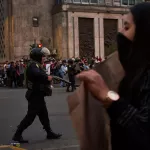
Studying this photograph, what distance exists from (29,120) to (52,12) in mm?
33724

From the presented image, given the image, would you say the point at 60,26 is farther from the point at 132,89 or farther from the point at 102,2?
the point at 132,89

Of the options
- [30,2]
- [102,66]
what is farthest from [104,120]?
[30,2]

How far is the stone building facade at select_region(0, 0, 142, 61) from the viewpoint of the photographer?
38.6 meters

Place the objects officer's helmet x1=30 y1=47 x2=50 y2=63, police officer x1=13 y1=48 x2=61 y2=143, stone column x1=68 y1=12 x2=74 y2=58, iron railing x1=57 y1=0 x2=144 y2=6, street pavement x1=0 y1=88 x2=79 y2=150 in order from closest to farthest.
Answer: street pavement x1=0 y1=88 x2=79 y2=150, police officer x1=13 y1=48 x2=61 y2=143, officer's helmet x1=30 y1=47 x2=50 y2=63, stone column x1=68 y1=12 x2=74 y2=58, iron railing x1=57 y1=0 x2=144 y2=6

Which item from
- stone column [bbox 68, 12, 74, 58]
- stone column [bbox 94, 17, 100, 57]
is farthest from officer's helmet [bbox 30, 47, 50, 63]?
stone column [bbox 94, 17, 100, 57]

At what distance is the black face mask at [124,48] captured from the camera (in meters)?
1.95

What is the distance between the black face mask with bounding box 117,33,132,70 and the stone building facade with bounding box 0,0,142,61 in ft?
119

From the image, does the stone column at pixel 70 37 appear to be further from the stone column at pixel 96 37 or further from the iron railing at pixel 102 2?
the stone column at pixel 96 37

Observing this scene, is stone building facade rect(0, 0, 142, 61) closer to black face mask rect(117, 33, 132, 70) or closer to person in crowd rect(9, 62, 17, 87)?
person in crowd rect(9, 62, 17, 87)

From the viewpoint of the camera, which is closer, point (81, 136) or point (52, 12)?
point (81, 136)

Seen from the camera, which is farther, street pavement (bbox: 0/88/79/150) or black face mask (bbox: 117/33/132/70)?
street pavement (bbox: 0/88/79/150)

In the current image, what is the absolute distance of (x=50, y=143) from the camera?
7398 millimetres

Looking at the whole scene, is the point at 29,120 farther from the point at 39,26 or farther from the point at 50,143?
the point at 39,26

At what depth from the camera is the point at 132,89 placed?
6.34ft
